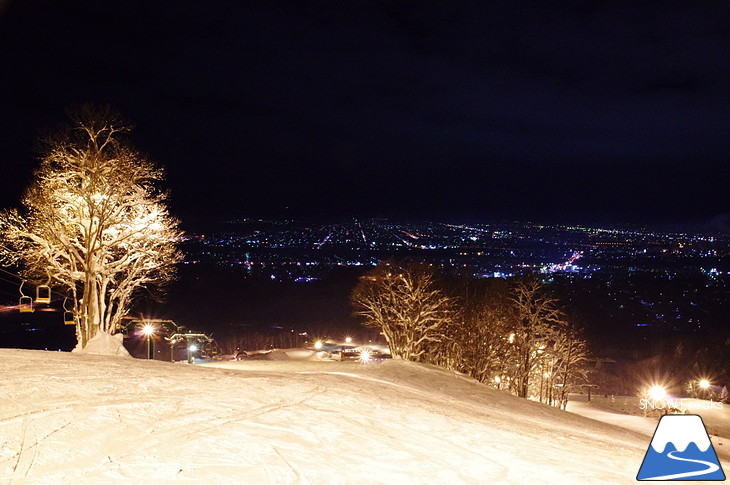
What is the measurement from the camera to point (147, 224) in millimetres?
19500

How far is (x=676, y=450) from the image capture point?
589cm

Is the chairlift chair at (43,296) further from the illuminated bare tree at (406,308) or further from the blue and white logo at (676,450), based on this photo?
the blue and white logo at (676,450)

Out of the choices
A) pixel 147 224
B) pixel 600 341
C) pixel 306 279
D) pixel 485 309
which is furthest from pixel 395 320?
pixel 306 279

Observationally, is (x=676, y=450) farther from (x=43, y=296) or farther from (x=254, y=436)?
(x=43, y=296)

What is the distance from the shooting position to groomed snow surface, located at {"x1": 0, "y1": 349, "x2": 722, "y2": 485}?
5758mm

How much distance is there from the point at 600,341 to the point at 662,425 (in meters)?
76.6

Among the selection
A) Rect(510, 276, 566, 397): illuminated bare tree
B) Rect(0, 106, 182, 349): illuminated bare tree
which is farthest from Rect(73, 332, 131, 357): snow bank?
Rect(510, 276, 566, 397): illuminated bare tree

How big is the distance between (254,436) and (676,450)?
15.4 feet

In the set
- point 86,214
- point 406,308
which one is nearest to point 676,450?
point 86,214

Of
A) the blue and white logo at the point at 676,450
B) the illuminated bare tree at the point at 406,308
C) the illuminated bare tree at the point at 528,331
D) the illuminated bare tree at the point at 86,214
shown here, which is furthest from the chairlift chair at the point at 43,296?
the illuminated bare tree at the point at 528,331

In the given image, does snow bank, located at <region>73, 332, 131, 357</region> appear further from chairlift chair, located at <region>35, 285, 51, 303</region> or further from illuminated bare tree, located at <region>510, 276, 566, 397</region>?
illuminated bare tree, located at <region>510, 276, 566, 397</region>

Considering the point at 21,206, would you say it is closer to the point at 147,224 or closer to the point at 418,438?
the point at 147,224

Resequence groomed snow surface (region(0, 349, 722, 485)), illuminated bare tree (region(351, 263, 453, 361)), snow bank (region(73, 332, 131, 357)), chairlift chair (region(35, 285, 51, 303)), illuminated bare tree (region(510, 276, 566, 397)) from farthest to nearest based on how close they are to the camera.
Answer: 1. illuminated bare tree (region(510, 276, 566, 397))
2. illuminated bare tree (region(351, 263, 453, 361))
3. chairlift chair (region(35, 285, 51, 303))
4. snow bank (region(73, 332, 131, 357))
5. groomed snow surface (region(0, 349, 722, 485))

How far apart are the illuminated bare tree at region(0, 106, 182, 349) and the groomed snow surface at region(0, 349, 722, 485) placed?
7560 mm
